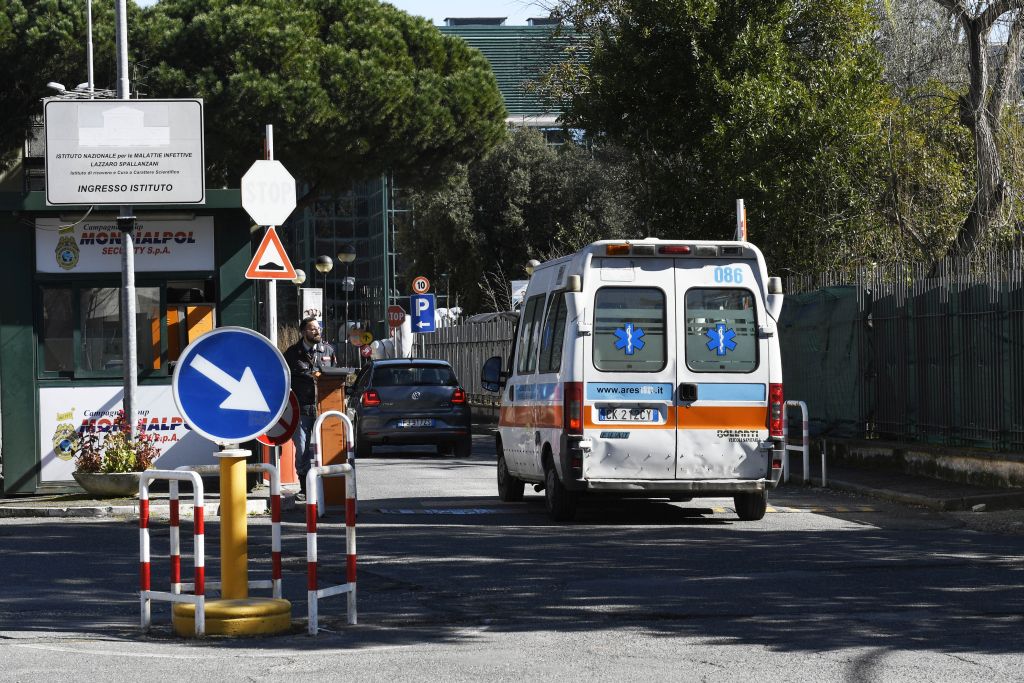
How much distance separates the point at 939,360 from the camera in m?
18.4

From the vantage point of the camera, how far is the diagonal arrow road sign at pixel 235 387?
27.9 ft

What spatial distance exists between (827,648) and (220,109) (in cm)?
3277

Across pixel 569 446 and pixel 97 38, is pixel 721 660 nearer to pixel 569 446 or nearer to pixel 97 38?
pixel 569 446

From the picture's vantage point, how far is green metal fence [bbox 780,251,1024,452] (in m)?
16.7

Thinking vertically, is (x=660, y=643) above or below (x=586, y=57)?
below

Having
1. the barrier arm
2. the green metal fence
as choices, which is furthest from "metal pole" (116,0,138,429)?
the green metal fence

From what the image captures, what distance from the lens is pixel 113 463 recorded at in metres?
16.0

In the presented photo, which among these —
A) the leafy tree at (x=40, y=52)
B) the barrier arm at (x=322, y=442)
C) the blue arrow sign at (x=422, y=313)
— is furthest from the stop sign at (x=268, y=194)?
the leafy tree at (x=40, y=52)

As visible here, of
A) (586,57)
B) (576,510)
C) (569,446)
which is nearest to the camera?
(569,446)

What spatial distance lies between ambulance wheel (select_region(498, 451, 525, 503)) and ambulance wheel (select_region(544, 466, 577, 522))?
210 centimetres

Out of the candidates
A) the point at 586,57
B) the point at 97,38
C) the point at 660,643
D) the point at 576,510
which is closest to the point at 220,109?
the point at 97,38

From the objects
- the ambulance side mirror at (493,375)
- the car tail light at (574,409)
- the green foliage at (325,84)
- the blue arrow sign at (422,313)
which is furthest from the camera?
the green foliage at (325,84)

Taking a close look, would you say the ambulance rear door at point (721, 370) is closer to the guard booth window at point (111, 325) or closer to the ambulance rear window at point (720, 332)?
the ambulance rear window at point (720, 332)

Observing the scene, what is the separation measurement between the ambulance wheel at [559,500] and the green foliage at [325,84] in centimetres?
2589
